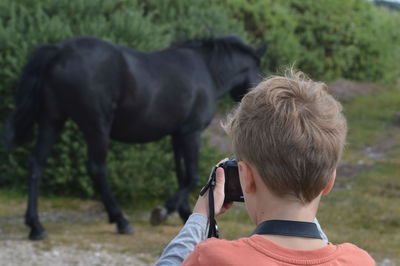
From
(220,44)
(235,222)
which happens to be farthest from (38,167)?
(220,44)

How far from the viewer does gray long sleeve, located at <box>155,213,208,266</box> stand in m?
1.77

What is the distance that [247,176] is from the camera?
1708 millimetres

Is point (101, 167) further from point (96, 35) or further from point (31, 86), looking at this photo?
point (96, 35)

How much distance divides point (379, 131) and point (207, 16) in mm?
5277

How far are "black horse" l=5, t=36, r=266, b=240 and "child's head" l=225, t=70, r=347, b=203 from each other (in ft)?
15.5

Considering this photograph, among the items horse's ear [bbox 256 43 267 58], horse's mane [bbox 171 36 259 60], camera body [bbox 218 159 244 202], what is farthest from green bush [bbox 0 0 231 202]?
camera body [bbox 218 159 244 202]

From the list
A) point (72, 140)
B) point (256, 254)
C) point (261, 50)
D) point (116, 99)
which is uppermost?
point (256, 254)

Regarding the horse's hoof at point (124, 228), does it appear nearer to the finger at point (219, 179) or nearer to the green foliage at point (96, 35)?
the green foliage at point (96, 35)

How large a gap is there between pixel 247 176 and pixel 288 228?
0.15m

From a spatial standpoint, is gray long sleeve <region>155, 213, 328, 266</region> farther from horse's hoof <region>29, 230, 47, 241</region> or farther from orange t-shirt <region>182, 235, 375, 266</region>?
horse's hoof <region>29, 230, 47, 241</region>

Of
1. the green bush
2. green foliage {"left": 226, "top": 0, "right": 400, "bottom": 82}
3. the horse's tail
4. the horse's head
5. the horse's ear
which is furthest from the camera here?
green foliage {"left": 226, "top": 0, "right": 400, "bottom": 82}

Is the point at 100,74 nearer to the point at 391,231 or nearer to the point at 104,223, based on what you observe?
the point at 104,223

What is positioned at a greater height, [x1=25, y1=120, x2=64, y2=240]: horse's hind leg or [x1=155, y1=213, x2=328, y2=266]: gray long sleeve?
[x1=155, y1=213, x2=328, y2=266]: gray long sleeve

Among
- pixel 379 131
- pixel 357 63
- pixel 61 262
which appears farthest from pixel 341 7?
pixel 61 262
